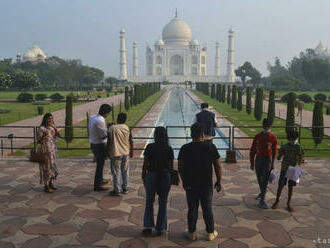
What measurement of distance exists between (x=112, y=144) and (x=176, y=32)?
7482 centimetres

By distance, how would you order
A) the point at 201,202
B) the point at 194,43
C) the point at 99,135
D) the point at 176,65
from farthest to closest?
1. the point at 176,65
2. the point at 194,43
3. the point at 99,135
4. the point at 201,202

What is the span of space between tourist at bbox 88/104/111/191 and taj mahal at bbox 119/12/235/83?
68.6 metres

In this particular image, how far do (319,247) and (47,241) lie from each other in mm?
2493

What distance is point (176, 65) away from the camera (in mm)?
81000

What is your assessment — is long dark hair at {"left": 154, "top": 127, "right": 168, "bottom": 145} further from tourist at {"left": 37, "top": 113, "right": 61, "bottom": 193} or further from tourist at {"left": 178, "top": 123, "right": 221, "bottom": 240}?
tourist at {"left": 37, "top": 113, "right": 61, "bottom": 193}

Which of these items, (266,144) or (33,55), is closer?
(266,144)

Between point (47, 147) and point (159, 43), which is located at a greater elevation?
point (159, 43)

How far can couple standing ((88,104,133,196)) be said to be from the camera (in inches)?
176

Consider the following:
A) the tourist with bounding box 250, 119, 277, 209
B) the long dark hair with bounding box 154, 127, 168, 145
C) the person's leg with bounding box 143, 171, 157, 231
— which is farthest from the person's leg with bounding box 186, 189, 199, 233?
the tourist with bounding box 250, 119, 277, 209

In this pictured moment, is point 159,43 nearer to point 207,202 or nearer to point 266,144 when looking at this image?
point 266,144

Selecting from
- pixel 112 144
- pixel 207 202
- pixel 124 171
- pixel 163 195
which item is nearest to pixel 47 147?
pixel 112 144

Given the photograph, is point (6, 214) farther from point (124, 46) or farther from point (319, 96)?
point (124, 46)

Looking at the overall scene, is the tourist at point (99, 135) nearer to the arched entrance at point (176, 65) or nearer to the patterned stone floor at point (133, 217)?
the patterned stone floor at point (133, 217)

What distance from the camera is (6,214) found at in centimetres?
406
